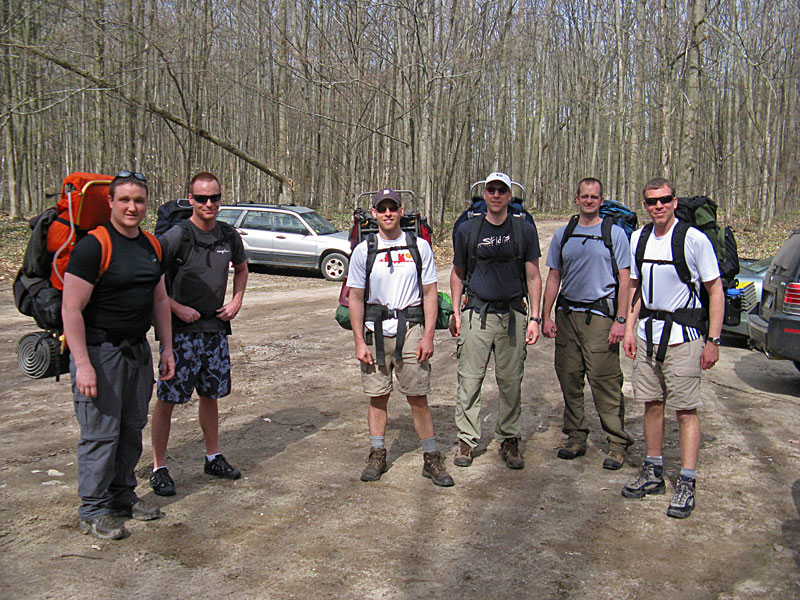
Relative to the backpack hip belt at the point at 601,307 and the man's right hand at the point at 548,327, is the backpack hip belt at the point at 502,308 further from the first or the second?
the backpack hip belt at the point at 601,307

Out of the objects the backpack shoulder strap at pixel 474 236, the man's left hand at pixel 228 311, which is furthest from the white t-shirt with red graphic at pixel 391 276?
the man's left hand at pixel 228 311

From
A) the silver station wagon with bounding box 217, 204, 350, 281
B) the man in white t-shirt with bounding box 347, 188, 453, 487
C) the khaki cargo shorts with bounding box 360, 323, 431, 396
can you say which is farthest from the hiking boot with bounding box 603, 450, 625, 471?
the silver station wagon with bounding box 217, 204, 350, 281

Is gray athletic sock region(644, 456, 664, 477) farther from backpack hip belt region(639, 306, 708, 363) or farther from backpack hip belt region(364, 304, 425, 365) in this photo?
backpack hip belt region(364, 304, 425, 365)

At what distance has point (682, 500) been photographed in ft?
14.4

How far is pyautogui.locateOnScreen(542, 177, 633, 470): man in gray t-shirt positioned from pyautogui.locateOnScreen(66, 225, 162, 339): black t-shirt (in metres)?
2.83

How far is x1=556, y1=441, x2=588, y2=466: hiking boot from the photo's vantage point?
543cm

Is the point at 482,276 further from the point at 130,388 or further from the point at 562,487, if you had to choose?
the point at 130,388

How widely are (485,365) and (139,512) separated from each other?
2505 millimetres

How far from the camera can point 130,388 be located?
4082mm

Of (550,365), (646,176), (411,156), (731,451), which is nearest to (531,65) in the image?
(646,176)

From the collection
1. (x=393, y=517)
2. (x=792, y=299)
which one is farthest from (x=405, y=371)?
(x=792, y=299)

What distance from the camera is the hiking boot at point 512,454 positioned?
519 centimetres

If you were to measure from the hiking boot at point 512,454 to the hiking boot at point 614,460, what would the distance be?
0.61 metres

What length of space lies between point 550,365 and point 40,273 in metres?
6.21
